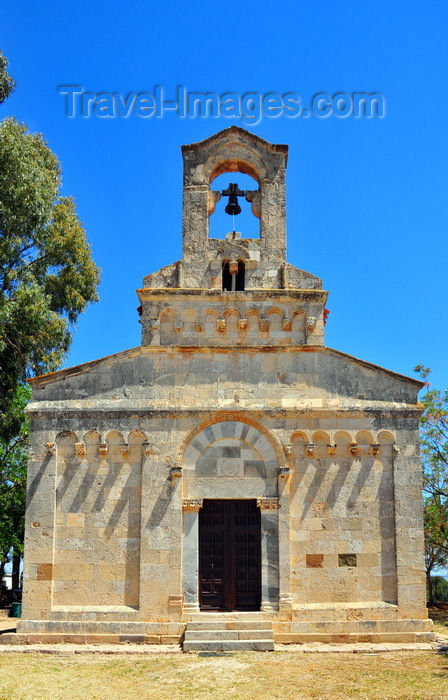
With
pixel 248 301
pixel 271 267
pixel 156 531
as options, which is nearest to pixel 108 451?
pixel 156 531

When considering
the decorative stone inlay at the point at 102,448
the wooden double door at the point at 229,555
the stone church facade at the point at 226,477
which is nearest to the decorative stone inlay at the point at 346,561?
the stone church facade at the point at 226,477

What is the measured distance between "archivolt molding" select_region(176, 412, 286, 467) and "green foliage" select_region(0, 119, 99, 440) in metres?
8.04

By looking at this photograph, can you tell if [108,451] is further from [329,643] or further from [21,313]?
[21,313]

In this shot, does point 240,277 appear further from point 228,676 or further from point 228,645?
point 228,676

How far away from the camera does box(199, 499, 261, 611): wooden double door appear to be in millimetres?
15477

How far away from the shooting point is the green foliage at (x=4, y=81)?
898 inches

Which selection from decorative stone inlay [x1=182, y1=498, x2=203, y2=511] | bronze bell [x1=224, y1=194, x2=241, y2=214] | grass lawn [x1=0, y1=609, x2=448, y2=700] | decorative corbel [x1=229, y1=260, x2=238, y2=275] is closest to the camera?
grass lawn [x1=0, y1=609, x2=448, y2=700]

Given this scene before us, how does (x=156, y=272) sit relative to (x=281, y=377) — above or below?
above

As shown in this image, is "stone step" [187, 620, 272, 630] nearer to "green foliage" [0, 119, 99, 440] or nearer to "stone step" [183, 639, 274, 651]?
"stone step" [183, 639, 274, 651]

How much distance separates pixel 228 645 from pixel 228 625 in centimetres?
57

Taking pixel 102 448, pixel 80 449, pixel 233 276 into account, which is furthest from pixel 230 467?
pixel 233 276

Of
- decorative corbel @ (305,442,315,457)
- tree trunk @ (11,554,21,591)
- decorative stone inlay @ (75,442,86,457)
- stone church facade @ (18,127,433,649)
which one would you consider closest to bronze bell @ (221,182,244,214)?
stone church facade @ (18,127,433,649)

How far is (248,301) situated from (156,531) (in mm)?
5625

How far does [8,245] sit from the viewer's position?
22.7 meters
